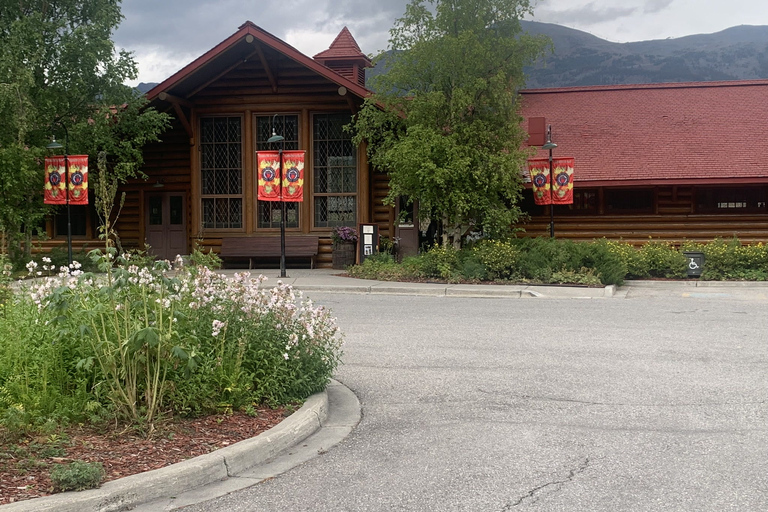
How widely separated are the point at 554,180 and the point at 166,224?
497 inches

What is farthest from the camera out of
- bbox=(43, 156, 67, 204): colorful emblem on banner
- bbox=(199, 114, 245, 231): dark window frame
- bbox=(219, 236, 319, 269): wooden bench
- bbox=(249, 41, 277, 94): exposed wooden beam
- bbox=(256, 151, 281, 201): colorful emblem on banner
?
bbox=(199, 114, 245, 231): dark window frame

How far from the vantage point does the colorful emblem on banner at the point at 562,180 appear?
20500mm

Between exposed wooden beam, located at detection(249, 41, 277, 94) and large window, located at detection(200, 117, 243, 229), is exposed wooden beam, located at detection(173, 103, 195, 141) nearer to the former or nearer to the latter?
large window, located at detection(200, 117, 243, 229)

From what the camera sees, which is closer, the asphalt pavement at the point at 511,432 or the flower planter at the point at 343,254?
the asphalt pavement at the point at 511,432

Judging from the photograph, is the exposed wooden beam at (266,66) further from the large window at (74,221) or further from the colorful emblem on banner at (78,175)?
the large window at (74,221)

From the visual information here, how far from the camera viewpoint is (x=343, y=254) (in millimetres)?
22469

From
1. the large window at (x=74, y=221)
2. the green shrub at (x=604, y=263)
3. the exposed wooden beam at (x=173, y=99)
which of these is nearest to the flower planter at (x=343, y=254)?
the exposed wooden beam at (x=173, y=99)

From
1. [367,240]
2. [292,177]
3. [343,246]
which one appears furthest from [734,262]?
[292,177]

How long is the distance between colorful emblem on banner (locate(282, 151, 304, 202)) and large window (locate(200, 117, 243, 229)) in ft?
10.9

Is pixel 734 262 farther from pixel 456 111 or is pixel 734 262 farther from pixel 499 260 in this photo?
pixel 456 111

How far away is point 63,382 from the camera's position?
5.86 m

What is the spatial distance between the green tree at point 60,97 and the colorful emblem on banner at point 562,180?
11.5 m

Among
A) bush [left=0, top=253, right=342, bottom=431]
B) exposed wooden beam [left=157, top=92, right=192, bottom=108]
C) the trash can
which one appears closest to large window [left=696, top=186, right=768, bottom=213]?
the trash can

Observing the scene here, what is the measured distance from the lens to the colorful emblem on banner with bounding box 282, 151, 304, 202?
20500mm
